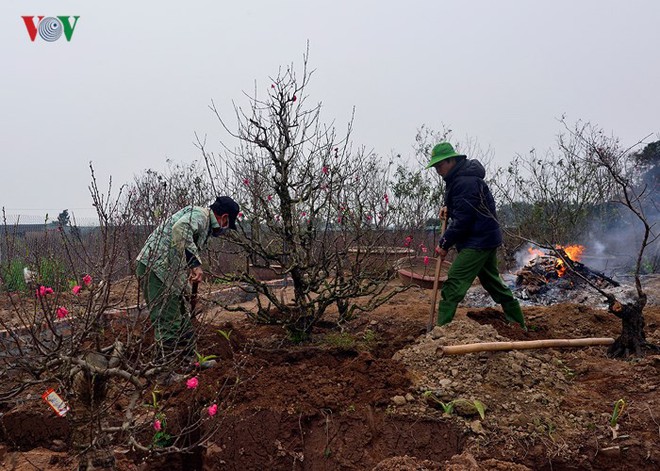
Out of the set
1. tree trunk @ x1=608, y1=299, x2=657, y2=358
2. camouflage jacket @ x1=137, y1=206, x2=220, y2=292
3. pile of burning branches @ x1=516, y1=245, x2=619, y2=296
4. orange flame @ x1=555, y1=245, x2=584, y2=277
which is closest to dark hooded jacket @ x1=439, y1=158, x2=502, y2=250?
tree trunk @ x1=608, y1=299, x2=657, y2=358

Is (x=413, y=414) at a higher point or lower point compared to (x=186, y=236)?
lower

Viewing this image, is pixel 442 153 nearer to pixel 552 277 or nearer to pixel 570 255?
pixel 552 277

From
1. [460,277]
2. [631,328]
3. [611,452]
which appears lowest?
[611,452]

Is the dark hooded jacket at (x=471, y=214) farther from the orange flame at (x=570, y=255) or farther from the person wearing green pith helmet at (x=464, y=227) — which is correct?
the orange flame at (x=570, y=255)

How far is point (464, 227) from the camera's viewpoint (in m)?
4.86

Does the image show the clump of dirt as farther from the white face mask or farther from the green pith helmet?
the white face mask

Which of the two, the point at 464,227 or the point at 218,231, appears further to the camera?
the point at 464,227

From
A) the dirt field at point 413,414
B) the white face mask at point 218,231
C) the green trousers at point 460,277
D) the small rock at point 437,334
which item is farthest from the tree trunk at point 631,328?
the white face mask at point 218,231

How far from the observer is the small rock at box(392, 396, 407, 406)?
141 inches

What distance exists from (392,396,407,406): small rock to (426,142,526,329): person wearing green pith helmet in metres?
1.39

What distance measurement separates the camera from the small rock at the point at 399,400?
3573 mm

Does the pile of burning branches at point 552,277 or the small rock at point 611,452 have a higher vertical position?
the pile of burning branches at point 552,277

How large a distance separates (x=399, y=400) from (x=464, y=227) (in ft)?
6.37

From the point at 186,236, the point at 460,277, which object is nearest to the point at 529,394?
the point at 460,277
